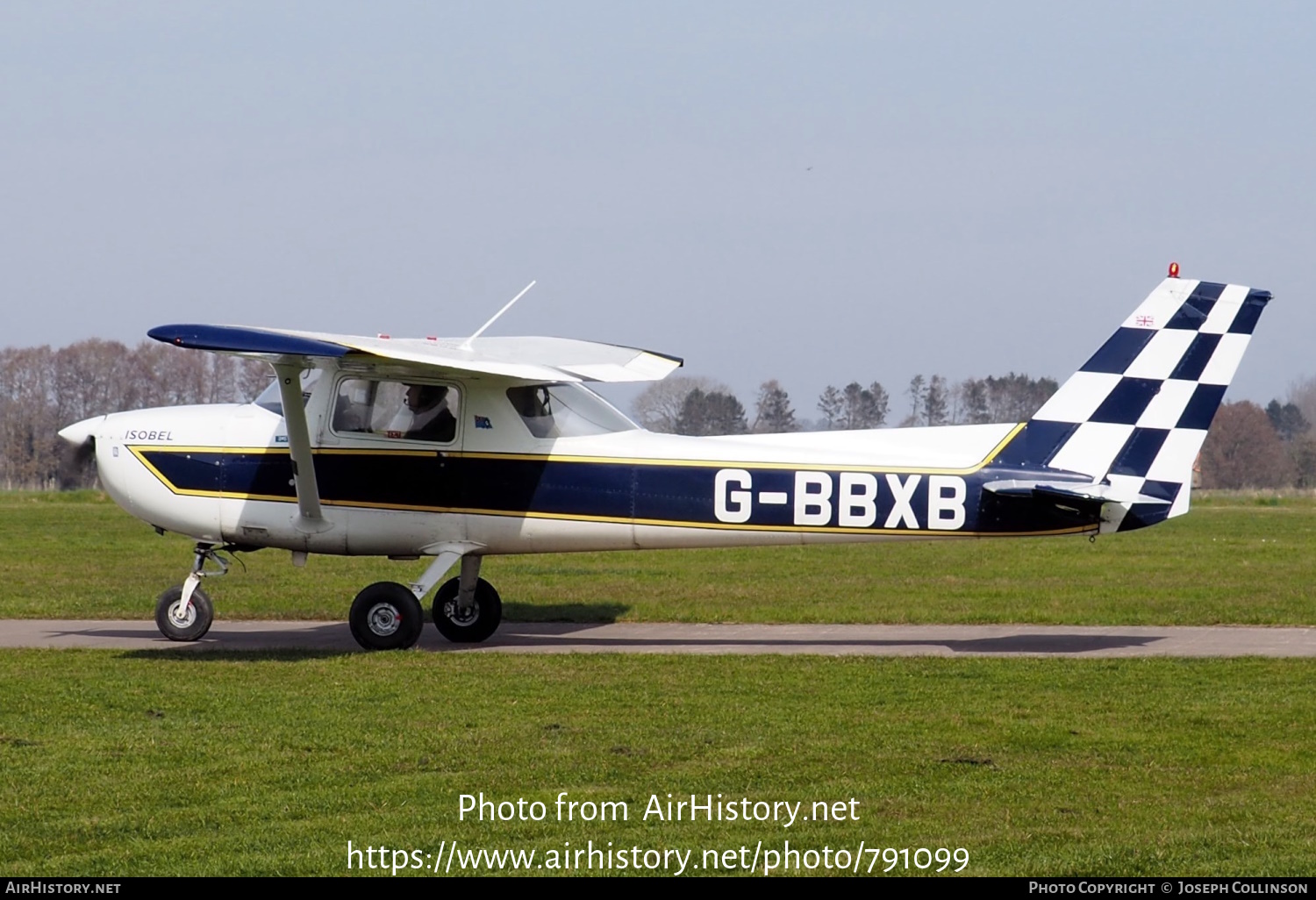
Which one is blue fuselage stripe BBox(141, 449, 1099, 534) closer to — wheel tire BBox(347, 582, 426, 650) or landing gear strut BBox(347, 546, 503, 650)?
landing gear strut BBox(347, 546, 503, 650)

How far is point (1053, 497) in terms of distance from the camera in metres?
12.5

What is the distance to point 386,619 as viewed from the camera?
1305cm

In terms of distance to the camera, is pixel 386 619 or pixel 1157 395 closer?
pixel 1157 395

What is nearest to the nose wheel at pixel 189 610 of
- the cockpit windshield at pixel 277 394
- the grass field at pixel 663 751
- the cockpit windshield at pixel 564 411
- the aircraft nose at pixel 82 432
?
the grass field at pixel 663 751

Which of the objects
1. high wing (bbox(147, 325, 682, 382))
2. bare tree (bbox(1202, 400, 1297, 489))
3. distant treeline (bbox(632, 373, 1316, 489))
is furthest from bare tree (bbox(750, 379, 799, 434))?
bare tree (bbox(1202, 400, 1297, 489))

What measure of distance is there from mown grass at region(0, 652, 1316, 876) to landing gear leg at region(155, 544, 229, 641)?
1.08 meters

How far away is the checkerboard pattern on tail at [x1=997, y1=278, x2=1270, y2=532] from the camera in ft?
41.5

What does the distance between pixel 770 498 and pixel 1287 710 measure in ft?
15.4

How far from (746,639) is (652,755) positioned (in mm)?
5762

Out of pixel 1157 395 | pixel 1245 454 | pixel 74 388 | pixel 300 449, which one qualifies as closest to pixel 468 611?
pixel 300 449

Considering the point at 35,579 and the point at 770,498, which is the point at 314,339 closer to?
the point at 770,498

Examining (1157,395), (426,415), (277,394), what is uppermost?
(1157,395)

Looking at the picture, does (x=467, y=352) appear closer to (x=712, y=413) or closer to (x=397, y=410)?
(x=397, y=410)

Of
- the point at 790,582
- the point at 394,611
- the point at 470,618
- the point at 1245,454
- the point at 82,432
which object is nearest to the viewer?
the point at 394,611
